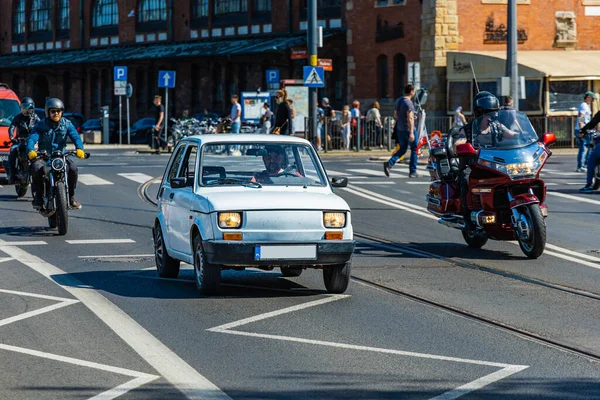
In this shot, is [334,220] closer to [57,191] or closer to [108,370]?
[108,370]

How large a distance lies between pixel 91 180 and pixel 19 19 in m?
51.5

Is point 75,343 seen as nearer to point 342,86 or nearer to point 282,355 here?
point 282,355

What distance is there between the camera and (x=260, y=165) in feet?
37.9

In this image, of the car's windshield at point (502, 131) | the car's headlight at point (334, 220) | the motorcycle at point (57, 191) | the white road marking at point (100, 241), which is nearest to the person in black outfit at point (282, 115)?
the motorcycle at point (57, 191)

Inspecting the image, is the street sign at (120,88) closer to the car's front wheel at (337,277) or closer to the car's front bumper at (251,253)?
the car's front wheel at (337,277)

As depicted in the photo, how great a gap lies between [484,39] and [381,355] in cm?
4037

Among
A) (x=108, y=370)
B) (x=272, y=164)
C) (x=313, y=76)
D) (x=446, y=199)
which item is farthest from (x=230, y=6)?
(x=108, y=370)

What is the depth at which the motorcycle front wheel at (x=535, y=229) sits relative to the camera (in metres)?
13.4

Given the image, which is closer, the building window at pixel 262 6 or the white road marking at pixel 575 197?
the white road marking at pixel 575 197

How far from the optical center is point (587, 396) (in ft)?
22.9

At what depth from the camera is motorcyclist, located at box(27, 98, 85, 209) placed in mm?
16781

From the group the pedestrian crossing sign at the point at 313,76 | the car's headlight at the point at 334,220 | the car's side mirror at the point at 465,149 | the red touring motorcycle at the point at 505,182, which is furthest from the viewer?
the pedestrian crossing sign at the point at 313,76

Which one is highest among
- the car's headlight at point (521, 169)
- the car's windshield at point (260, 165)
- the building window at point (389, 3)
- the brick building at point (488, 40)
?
the building window at point (389, 3)

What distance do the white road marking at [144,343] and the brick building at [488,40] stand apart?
1360 inches
